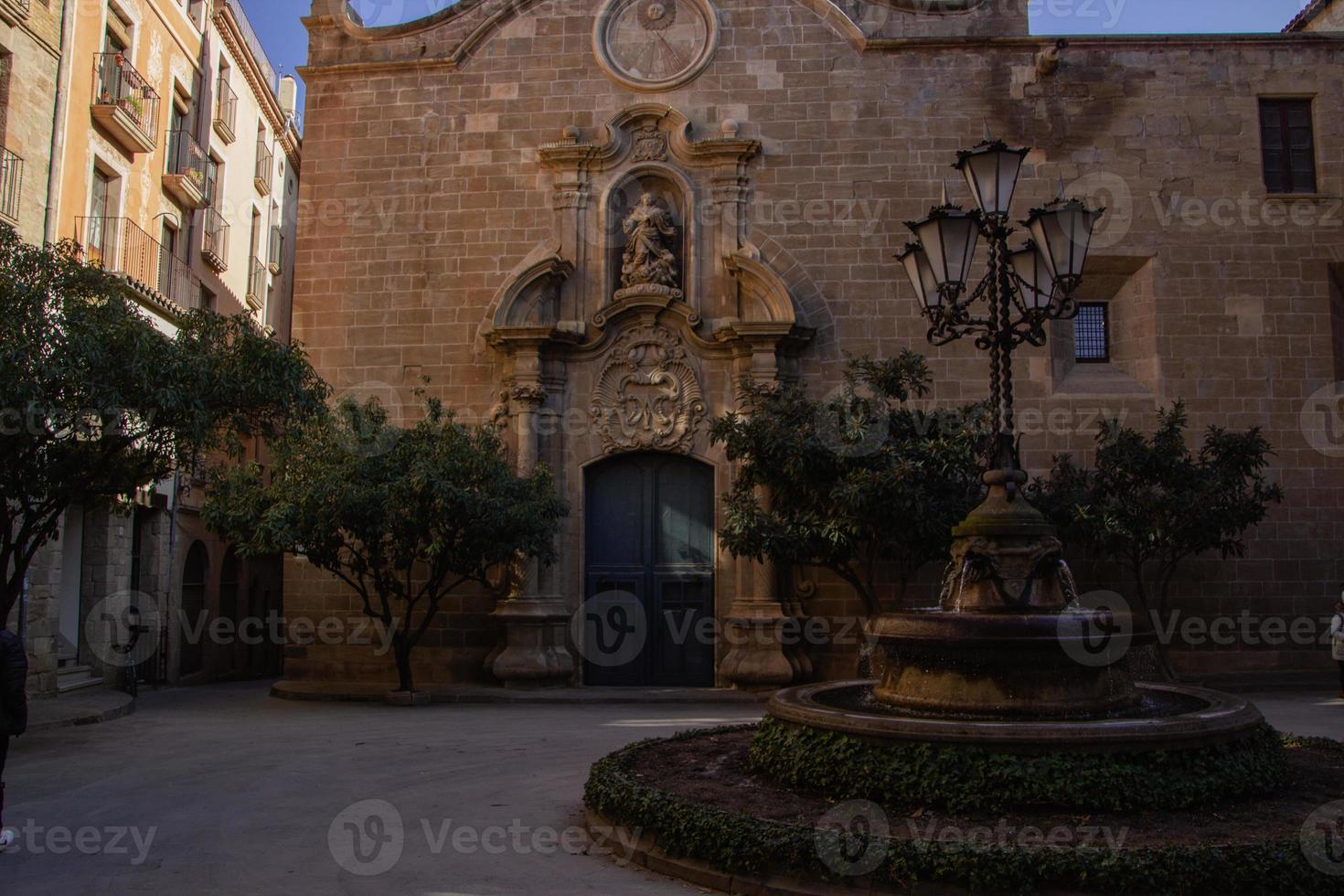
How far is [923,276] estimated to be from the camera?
8508mm

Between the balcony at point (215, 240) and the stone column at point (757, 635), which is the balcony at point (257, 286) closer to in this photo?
the balcony at point (215, 240)

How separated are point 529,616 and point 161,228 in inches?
409

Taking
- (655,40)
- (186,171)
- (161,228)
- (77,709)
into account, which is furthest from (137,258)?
(655,40)

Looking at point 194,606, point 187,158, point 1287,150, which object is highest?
point 187,158

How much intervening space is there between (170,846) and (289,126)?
25465 millimetres

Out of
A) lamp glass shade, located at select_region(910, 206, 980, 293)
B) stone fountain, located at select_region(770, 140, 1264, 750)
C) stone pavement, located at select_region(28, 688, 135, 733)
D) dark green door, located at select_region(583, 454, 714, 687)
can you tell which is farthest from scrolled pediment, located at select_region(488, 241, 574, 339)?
lamp glass shade, located at select_region(910, 206, 980, 293)

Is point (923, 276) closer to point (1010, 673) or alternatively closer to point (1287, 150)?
point (1010, 673)

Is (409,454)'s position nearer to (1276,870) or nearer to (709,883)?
(709,883)

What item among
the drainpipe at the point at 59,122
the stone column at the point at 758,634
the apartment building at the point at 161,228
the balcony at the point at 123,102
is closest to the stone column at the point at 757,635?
the stone column at the point at 758,634

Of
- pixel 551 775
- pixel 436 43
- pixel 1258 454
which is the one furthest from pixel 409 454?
pixel 1258 454

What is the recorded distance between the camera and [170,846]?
6227mm

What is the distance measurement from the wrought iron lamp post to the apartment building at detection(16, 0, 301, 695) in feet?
30.9

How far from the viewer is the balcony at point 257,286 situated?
25109mm

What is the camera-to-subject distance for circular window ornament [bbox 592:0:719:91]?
15961mm
